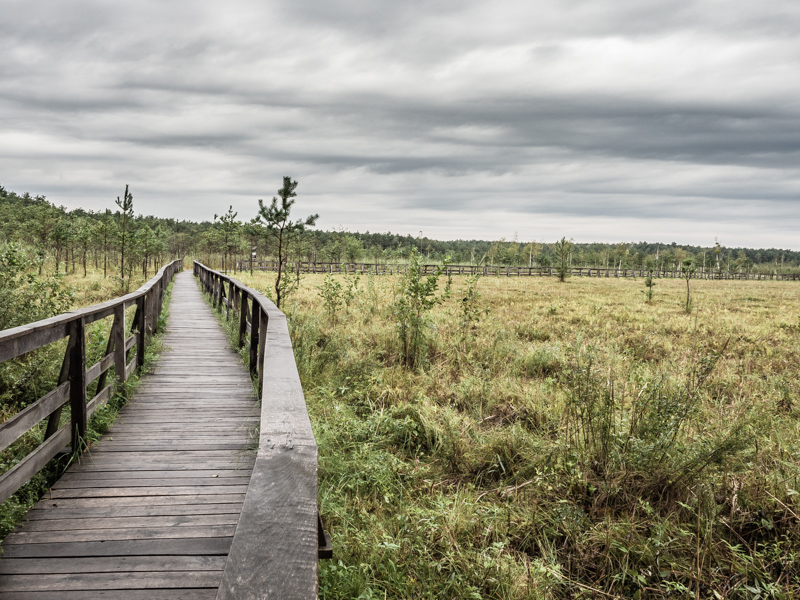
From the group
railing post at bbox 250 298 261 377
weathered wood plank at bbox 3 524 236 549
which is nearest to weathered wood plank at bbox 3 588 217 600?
weathered wood plank at bbox 3 524 236 549

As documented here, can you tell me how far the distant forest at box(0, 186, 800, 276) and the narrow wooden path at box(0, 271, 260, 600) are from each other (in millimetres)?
4274

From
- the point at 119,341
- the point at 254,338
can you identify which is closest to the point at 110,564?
the point at 119,341

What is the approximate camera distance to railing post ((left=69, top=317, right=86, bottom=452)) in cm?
343

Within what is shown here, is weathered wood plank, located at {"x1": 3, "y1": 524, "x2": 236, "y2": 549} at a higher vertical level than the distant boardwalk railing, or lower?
lower

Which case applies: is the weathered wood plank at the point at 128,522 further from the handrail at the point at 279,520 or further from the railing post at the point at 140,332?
the railing post at the point at 140,332

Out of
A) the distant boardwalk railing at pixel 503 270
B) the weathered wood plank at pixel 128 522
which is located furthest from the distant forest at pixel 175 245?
the weathered wood plank at pixel 128 522

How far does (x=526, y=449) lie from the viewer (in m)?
4.50

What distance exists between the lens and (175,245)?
326 feet

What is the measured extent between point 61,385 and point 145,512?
1.20 m

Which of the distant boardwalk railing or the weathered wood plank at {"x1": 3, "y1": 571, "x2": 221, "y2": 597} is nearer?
Result: the weathered wood plank at {"x1": 3, "y1": 571, "x2": 221, "y2": 597}

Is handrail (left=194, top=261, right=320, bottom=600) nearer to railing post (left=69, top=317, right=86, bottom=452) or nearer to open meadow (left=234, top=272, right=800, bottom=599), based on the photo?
open meadow (left=234, top=272, right=800, bottom=599)

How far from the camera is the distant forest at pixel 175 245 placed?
2372 cm

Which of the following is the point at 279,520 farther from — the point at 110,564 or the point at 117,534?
the point at 117,534

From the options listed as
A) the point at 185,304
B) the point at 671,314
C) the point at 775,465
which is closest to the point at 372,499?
the point at 775,465
